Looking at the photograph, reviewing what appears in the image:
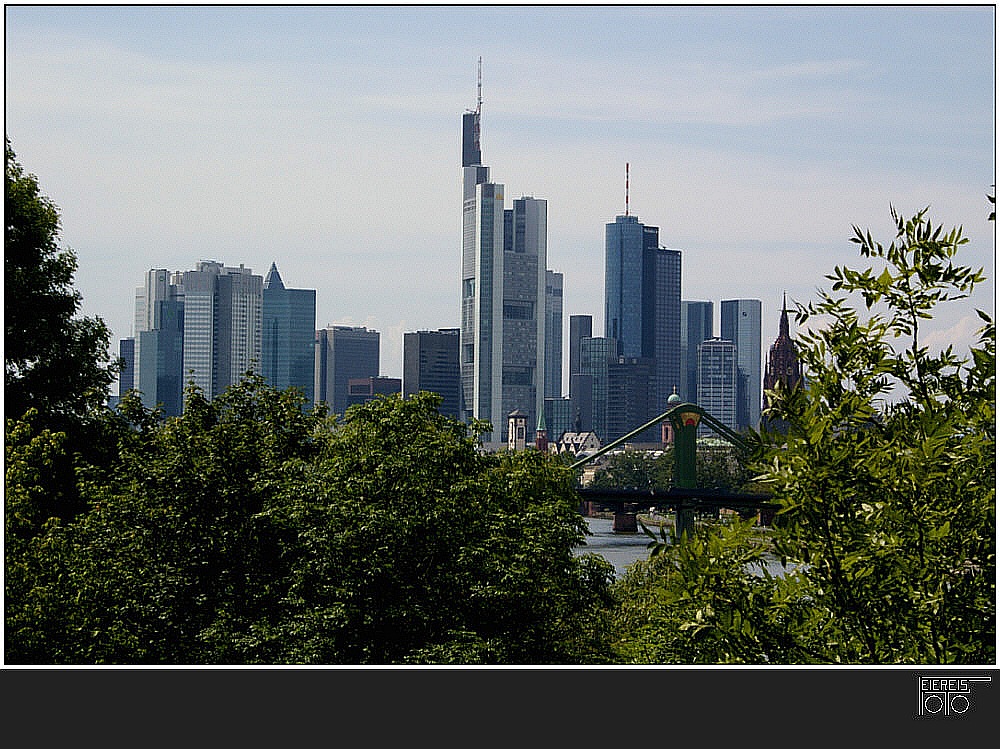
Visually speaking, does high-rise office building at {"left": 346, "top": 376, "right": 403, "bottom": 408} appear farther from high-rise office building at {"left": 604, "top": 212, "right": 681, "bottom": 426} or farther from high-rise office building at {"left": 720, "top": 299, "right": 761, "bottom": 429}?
high-rise office building at {"left": 604, "top": 212, "right": 681, "bottom": 426}

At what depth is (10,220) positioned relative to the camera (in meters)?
5.51

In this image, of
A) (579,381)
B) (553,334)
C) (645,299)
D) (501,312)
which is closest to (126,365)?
(501,312)

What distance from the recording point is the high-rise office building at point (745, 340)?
24.0 ft

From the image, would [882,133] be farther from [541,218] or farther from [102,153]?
[541,218]

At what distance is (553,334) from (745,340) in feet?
9.56

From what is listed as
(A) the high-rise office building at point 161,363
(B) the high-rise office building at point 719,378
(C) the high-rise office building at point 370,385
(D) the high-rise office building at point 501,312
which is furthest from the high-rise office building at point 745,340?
(A) the high-rise office building at point 161,363

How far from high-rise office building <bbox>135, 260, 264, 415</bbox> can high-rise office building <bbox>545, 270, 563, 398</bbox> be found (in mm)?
A: 2477

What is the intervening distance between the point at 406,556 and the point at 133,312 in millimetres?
3149

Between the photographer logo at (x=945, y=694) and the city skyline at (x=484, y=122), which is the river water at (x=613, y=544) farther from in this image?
the photographer logo at (x=945, y=694)

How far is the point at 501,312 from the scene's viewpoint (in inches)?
397

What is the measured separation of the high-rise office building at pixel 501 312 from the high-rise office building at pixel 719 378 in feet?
5.11

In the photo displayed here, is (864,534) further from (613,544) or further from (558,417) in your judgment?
(558,417)

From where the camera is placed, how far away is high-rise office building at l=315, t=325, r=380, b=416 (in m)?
7.55

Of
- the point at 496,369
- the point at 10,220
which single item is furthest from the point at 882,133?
the point at 496,369
